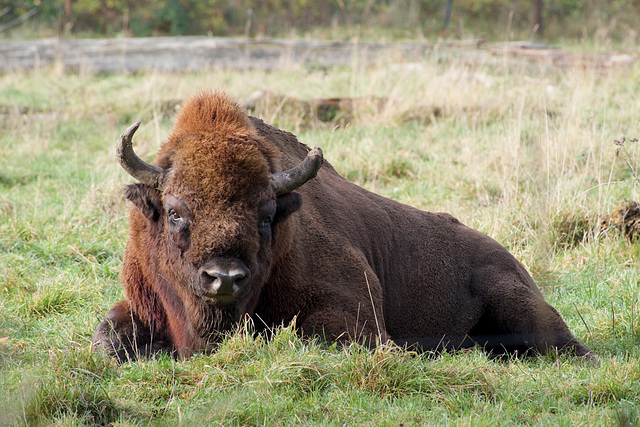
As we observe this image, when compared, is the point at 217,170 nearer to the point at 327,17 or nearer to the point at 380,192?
the point at 380,192

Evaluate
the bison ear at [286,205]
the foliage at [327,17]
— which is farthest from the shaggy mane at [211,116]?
the foliage at [327,17]

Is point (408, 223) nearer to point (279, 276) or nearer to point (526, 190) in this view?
point (279, 276)

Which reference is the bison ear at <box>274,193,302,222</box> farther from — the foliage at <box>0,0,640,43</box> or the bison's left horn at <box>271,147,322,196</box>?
the foliage at <box>0,0,640,43</box>

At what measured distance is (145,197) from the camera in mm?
4879

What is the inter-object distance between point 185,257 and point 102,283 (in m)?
2.28

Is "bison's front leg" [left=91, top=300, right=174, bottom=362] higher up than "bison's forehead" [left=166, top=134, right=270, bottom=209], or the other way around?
"bison's forehead" [left=166, top=134, right=270, bottom=209]

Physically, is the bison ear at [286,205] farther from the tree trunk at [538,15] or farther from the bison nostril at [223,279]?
the tree trunk at [538,15]

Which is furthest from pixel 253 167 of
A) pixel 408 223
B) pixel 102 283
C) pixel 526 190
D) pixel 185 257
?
pixel 526 190

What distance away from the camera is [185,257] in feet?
15.2

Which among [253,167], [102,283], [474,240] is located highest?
[253,167]

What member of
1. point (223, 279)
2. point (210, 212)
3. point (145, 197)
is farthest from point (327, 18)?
point (223, 279)

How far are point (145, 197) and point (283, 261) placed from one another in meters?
1.03

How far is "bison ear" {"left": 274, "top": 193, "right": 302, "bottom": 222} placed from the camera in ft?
16.5

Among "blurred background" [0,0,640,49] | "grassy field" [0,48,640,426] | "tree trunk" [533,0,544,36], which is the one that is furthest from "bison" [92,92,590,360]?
"tree trunk" [533,0,544,36]
